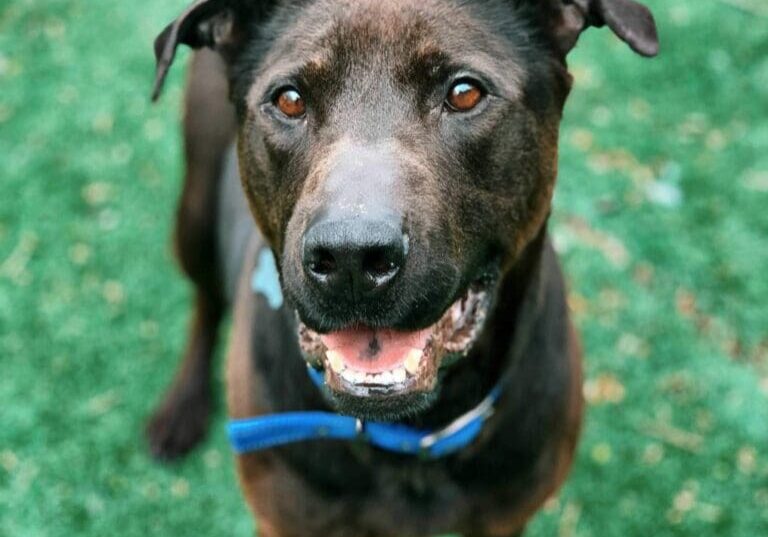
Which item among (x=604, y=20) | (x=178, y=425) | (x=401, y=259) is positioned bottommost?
(x=178, y=425)

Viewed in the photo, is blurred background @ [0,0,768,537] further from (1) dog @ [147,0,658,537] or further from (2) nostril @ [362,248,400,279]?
(2) nostril @ [362,248,400,279]

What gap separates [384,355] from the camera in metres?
2.45

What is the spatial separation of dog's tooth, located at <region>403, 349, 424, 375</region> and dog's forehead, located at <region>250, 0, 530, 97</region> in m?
0.67

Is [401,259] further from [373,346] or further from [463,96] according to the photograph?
[463,96]

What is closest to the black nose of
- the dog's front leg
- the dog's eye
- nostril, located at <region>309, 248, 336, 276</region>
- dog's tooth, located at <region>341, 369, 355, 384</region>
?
nostril, located at <region>309, 248, 336, 276</region>

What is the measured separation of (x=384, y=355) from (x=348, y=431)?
42cm

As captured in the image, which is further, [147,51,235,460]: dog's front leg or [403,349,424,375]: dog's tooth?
[147,51,235,460]: dog's front leg

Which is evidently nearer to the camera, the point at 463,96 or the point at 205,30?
the point at 463,96

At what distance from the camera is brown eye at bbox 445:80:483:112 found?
7.98 feet

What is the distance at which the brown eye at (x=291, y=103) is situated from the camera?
252 centimetres

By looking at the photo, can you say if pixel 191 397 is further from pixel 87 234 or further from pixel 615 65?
pixel 615 65

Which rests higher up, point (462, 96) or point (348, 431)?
point (462, 96)

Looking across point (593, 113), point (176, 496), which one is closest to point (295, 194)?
point (176, 496)

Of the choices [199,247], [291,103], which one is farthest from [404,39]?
[199,247]
